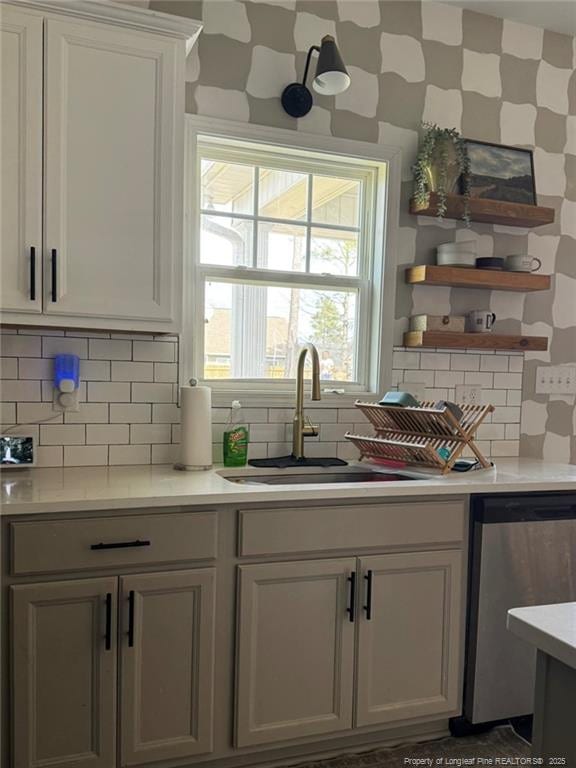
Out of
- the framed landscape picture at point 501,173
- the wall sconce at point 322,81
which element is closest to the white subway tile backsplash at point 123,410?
the framed landscape picture at point 501,173

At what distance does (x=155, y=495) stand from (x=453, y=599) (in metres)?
1.10

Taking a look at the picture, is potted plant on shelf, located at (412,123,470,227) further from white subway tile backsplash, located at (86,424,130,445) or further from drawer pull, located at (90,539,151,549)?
drawer pull, located at (90,539,151,549)

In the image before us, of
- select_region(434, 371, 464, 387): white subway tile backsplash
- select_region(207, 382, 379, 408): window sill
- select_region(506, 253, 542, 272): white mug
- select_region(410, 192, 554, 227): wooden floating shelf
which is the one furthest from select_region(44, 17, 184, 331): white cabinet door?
select_region(506, 253, 542, 272): white mug

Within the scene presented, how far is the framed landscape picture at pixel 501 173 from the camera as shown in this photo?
8.96 ft

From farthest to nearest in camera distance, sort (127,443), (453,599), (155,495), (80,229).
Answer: (127,443) < (453,599) < (80,229) < (155,495)

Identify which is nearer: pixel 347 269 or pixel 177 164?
pixel 177 164

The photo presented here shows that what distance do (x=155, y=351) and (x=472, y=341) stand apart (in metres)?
1.33

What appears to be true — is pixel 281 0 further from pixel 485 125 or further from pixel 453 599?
pixel 453 599

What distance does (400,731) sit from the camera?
2109 millimetres

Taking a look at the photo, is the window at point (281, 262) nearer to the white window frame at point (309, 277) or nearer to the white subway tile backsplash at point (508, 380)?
the white window frame at point (309, 277)

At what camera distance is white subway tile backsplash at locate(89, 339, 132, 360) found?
2248 mm

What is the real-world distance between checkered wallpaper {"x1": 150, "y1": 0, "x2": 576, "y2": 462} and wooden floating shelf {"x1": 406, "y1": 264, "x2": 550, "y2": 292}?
4.1 inches

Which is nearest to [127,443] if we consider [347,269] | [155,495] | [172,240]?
[155,495]

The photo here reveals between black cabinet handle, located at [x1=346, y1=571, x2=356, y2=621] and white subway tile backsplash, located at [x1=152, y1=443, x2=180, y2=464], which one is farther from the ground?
white subway tile backsplash, located at [x1=152, y1=443, x2=180, y2=464]
